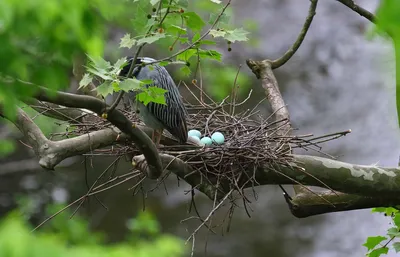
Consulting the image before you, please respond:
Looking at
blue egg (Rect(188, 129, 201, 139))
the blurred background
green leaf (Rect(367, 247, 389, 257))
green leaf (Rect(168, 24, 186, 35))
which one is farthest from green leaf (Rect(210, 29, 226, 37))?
the blurred background

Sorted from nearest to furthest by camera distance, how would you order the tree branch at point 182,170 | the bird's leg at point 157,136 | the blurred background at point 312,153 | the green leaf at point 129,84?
the green leaf at point 129,84 < the tree branch at point 182,170 < the bird's leg at point 157,136 < the blurred background at point 312,153

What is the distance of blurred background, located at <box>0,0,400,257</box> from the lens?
4.37 m

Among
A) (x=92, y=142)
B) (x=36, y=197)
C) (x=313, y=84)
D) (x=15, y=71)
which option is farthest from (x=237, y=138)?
(x=313, y=84)

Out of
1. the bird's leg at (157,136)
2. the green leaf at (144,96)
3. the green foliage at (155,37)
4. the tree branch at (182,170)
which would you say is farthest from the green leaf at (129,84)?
the bird's leg at (157,136)

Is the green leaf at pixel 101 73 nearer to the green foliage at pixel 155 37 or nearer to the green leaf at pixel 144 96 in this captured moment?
the green foliage at pixel 155 37

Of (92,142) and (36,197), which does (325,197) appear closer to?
(92,142)

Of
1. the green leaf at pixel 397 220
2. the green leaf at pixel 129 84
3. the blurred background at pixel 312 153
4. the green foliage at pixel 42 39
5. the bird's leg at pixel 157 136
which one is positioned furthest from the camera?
the blurred background at pixel 312 153

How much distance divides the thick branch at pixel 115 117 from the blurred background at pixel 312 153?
198 centimetres

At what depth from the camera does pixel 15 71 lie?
0.80 meters

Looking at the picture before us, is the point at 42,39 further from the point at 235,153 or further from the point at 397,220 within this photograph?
the point at 397,220

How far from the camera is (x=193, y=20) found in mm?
1574

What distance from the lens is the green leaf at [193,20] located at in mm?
1567

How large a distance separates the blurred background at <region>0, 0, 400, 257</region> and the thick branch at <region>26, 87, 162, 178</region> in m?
1.98

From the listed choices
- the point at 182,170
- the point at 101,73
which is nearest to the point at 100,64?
the point at 101,73
